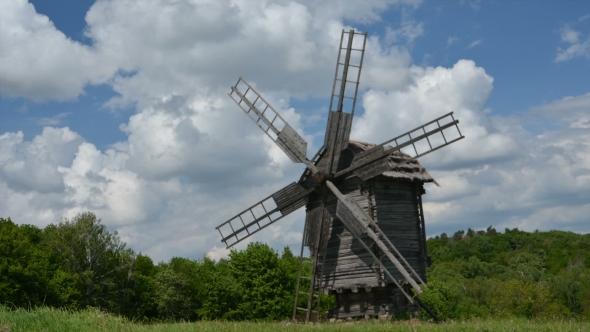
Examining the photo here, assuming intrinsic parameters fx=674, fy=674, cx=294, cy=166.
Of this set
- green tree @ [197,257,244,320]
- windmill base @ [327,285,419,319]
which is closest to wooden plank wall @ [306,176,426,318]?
windmill base @ [327,285,419,319]

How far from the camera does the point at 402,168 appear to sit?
24453 millimetres

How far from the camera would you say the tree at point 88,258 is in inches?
1609

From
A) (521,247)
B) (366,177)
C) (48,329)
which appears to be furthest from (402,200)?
(521,247)

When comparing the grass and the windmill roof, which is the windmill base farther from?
the grass

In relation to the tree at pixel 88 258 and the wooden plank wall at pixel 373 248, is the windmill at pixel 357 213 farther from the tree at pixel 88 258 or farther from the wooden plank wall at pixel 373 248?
the tree at pixel 88 258

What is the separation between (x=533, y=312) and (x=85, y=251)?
29.3m

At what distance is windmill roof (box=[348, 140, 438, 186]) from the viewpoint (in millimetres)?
23531

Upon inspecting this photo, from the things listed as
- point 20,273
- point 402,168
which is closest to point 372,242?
point 402,168

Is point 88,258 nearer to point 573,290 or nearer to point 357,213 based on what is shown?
point 357,213

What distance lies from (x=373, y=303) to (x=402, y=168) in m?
4.94

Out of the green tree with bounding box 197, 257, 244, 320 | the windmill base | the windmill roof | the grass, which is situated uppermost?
the windmill roof

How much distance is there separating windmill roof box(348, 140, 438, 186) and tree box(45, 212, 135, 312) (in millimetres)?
22743

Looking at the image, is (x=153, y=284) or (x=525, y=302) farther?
(x=153, y=284)

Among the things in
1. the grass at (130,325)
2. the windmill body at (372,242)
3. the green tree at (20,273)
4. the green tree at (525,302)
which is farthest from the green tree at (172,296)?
the grass at (130,325)
